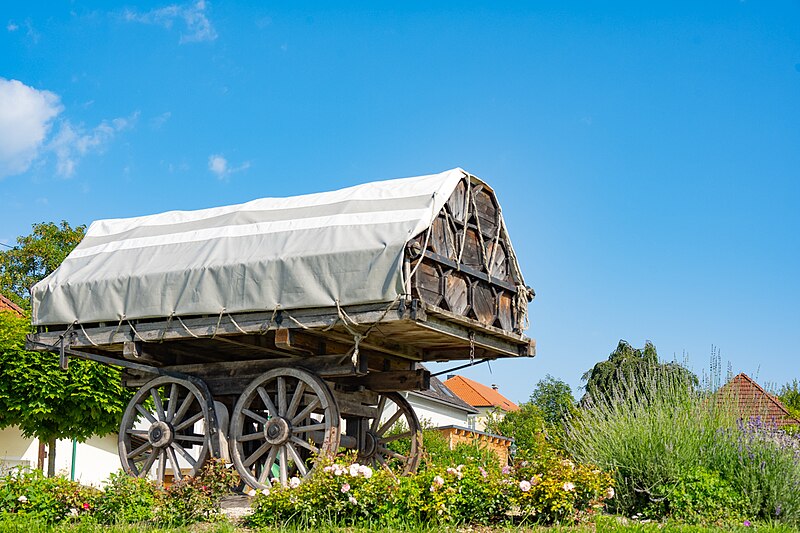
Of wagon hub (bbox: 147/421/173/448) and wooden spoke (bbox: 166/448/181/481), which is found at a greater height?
wagon hub (bbox: 147/421/173/448)

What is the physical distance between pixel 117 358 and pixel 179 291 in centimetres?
240

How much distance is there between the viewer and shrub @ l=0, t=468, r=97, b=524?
9.70 meters

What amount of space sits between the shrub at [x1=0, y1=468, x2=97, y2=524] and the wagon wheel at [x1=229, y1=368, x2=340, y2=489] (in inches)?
83.2

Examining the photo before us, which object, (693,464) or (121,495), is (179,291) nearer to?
(121,495)

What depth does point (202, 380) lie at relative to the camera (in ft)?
40.8

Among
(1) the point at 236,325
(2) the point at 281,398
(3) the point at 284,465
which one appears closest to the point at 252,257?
(1) the point at 236,325

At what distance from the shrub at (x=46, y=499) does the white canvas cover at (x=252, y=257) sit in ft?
7.96

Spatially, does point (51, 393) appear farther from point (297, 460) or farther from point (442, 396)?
point (442, 396)

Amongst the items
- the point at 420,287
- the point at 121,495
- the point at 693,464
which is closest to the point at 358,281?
the point at 420,287

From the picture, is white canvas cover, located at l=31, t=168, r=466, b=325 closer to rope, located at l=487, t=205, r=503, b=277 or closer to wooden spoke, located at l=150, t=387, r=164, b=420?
rope, located at l=487, t=205, r=503, b=277

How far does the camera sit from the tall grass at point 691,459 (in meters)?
9.45

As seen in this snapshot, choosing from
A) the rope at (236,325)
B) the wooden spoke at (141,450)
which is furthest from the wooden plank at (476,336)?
the wooden spoke at (141,450)

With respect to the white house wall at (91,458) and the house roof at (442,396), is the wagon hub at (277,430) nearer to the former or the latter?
the white house wall at (91,458)

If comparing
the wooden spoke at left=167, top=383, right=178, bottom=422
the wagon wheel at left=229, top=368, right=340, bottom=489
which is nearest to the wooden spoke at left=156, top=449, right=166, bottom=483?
the wooden spoke at left=167, top=383, right=178, bottom=422
